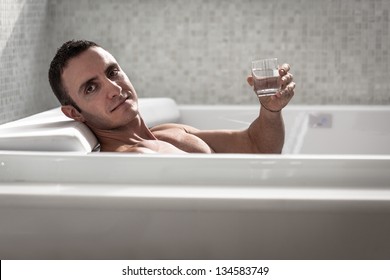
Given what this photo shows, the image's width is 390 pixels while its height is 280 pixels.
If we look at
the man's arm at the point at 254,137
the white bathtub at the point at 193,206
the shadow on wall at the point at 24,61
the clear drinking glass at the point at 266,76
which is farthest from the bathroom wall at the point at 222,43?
the white bathtub at the point at 193,206

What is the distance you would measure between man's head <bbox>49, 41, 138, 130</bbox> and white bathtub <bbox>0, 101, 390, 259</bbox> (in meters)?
0.36

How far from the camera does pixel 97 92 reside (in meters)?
2.34

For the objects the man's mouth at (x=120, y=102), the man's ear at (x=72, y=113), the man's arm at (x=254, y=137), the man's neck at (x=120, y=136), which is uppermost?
the man's mouth at (x=120, y=102)

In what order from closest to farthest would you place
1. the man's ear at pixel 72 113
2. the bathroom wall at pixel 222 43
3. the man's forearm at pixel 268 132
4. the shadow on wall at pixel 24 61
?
the man's ear at pixel 72 113 < the man's forearm at pixel 268 132 < the shadow on wall at pixel 24 61 < the bathroom wall at pixel 222 43

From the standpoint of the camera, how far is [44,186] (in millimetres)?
1960

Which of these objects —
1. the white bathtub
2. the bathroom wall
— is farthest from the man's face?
the bathroom wall

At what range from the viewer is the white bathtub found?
1831mm

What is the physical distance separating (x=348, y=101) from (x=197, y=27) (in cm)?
75

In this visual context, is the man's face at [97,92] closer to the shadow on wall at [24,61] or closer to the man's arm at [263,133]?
the man's arm at [263,133]

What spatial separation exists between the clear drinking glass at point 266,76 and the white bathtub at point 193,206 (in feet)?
1.18

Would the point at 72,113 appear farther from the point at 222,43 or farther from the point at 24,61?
the point at 222,43

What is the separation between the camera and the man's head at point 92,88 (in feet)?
7.67

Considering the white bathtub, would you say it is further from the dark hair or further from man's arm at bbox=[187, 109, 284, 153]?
man's arm at bbox=[187, 109, 284, 153]

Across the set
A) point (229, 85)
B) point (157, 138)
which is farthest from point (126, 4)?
point (157, 138)
